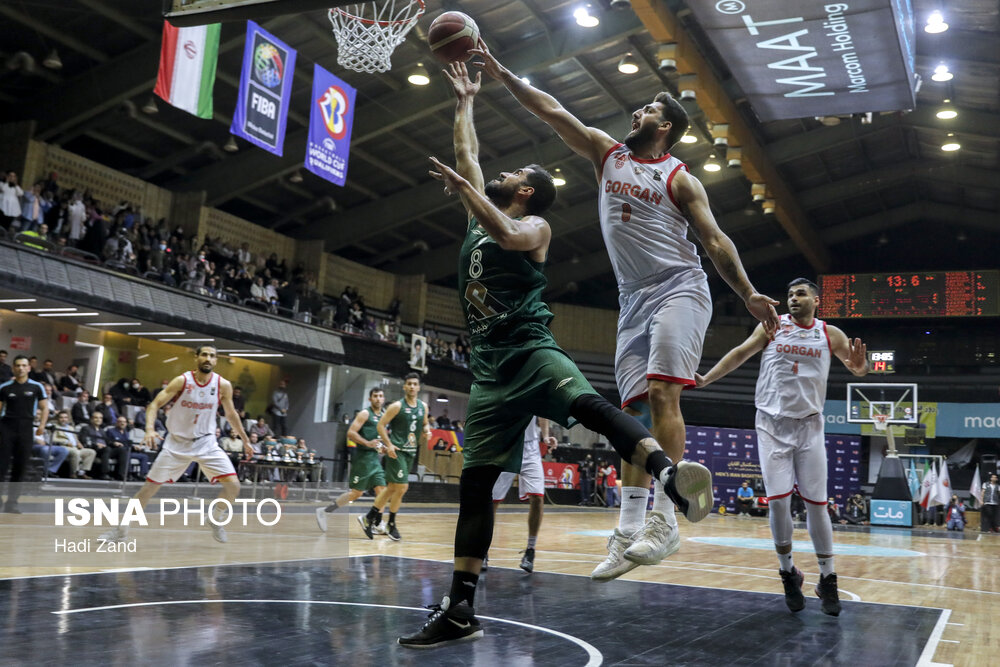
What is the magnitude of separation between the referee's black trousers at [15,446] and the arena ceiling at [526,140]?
9159 mm

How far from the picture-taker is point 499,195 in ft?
13.8

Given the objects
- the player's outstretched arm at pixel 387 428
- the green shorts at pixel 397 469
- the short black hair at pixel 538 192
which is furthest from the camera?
the green shorts at pixel 397 469

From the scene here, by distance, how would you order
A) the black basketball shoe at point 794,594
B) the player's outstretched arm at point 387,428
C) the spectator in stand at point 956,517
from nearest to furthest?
the black basketball shoe at point 794,594 < the player's outstretched arm at point 387,428 < the spectator in stand at point 956,517

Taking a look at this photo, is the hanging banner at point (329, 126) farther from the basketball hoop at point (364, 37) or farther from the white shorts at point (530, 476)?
the white shorts at point (530, 476)

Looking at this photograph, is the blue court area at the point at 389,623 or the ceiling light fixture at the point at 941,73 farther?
the ceiling light fixture at the point at 941,73

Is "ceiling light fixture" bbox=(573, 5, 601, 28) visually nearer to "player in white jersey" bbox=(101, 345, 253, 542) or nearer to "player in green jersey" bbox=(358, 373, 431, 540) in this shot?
"player in green jersey" bbox=(358, 373, 431, 540)

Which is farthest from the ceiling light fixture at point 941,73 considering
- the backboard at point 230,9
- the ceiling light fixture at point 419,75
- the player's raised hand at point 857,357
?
the backboard at point 230,9

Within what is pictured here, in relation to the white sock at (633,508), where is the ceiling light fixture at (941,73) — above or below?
above

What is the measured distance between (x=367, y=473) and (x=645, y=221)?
6.65 metres

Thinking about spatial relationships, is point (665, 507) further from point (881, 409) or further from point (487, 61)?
point (881, 409)

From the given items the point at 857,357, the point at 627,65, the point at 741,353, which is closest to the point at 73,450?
the point at 741,353

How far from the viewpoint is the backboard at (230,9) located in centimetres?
563

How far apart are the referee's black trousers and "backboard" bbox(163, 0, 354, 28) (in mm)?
6282

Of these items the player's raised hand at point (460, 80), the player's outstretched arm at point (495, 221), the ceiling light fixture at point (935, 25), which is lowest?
the player's outstretched arm at point (495, 221)
